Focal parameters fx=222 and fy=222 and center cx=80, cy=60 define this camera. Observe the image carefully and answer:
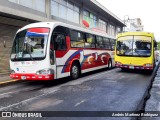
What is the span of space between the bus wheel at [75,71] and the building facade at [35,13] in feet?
11.8

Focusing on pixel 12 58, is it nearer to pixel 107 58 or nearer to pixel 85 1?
pixel 107 58

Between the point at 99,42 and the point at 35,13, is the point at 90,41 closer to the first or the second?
the point at 99,42

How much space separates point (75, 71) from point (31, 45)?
3284mm

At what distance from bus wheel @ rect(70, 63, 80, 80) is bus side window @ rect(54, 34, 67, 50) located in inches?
55.1

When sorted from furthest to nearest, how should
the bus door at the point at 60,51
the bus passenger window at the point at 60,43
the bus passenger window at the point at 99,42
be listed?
the bus passenger window at the point at 99,42
the bus passenger window at the point at 60,43
the bus door at the point at 60,51

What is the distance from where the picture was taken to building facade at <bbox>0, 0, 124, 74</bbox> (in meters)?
14.5

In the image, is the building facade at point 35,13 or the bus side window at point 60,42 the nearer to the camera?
the bus side window at point 60,42

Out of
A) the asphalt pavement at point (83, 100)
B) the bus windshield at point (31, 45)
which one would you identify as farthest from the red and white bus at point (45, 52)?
the asphalt pavement at point (83, 100)

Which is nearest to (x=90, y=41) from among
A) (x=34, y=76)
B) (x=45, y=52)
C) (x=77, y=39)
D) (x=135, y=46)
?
(x=77, y=39)

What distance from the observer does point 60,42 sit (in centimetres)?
1045

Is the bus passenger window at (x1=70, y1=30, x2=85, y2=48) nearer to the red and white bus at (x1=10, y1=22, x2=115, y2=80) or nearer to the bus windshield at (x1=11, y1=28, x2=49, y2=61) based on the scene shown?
the red and white bus at (x1=10, y1=22, x2=115, y2=80)

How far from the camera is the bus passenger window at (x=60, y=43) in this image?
1014 cm

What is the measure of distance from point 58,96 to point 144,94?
3151mm

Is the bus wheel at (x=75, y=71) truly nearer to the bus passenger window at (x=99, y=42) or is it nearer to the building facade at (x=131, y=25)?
the bus passenger window at (x=99, y=42)
